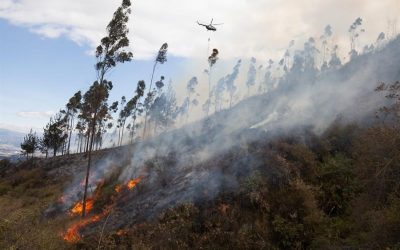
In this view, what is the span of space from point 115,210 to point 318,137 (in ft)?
61.4

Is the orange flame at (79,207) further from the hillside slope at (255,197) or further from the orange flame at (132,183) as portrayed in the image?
the orange flame at (132,183)

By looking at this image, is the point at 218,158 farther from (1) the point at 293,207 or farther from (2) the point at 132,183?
(1) the point at 293,207

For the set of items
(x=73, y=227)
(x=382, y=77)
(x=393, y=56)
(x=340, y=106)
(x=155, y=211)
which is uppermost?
(x=393, y=56)

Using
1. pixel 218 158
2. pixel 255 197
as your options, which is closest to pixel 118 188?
pixel 218 158

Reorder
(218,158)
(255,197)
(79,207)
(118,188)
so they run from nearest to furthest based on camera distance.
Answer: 1. (255,197)
2. (218,158)
3. (79,207)
4. (118,188)

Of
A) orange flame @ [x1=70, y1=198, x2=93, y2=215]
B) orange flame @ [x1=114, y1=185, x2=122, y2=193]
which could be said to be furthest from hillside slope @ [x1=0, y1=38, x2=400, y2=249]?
orange flame @ [x1=70, y1=198, x2=93, y2=215]

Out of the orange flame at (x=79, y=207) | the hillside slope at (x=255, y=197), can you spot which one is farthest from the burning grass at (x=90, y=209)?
the hillside slope at (x=255, y=197)

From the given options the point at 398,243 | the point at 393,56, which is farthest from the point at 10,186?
the point at 393,56

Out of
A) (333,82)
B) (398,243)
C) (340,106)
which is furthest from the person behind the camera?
(333,82)

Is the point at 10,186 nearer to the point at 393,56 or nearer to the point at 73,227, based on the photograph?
the point at 73,227

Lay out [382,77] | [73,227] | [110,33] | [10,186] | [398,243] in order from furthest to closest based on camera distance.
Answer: [382,77] → [10,186] → [110,33] → [73,227] → [398,243]

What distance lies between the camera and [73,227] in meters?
29.0

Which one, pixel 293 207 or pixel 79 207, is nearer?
pixel 293 207

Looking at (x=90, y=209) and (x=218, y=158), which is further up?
(x=218, y=158)
